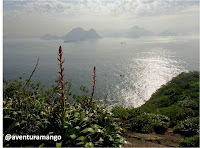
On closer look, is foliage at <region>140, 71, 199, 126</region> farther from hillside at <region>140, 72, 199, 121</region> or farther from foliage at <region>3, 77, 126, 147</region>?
foliage at <region>3, 77, 126, 147</region>

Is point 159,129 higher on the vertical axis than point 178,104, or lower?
higher

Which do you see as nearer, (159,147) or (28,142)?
(28,142)

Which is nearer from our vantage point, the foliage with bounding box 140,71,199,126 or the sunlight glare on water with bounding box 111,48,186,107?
the foliage with bounding box 140,71,199,126

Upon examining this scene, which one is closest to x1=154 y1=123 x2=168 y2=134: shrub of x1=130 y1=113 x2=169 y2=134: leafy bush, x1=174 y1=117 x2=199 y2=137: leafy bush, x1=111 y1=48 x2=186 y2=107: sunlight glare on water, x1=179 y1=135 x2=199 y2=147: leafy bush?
x1=130 y1=113 x2=169 y2=134: leafy bush

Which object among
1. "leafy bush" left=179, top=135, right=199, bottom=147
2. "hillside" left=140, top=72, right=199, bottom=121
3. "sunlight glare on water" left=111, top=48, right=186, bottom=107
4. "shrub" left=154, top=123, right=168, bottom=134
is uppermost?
"leafy bush" left=179, top=135, right=199, bottom=147

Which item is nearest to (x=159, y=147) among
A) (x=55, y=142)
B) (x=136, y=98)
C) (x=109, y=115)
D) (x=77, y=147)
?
(x=109, y=115)

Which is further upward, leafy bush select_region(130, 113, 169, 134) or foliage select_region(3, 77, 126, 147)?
foliage select_region(3, 77, 126, 147)

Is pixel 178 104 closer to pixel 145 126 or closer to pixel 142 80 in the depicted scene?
pixel 145 126

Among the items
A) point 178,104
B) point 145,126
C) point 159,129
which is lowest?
point 178,104

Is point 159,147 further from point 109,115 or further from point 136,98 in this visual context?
point 136,98

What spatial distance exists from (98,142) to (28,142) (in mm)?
2341

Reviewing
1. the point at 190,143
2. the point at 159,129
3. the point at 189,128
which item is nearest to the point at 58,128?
the point at 190,143

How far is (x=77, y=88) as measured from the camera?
154ft

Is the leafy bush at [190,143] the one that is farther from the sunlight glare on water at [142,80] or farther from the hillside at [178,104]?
the sunlight glare on water at [142,80]
